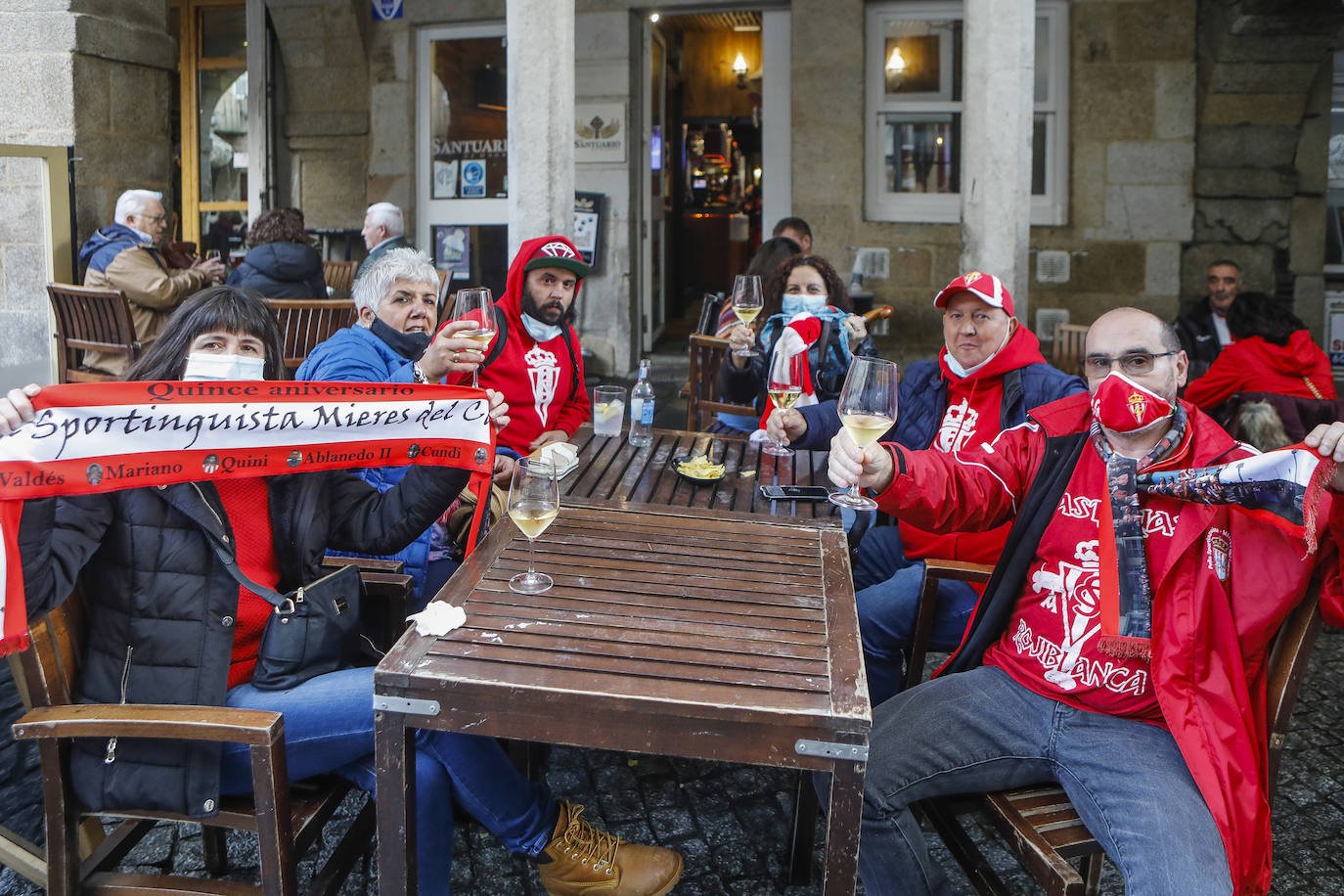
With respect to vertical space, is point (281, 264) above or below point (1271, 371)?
above

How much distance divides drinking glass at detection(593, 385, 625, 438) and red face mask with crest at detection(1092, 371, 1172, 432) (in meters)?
1.95

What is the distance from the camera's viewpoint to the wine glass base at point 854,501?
238 centimetres

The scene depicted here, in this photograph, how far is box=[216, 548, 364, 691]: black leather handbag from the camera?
2.37 m

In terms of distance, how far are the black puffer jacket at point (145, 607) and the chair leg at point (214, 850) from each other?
2.15ft

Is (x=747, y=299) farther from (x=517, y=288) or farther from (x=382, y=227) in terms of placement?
(x=382, y=227)

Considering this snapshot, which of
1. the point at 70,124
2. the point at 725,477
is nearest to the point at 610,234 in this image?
the point at 70,124

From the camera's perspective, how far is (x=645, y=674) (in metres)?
1.95

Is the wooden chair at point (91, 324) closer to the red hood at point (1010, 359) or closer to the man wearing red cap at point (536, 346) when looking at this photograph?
the man wearing red cap at point (536, 346)

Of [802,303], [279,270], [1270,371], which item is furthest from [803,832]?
[279,270]

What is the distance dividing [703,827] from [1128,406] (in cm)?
162

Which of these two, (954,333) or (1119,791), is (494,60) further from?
(1119,791)

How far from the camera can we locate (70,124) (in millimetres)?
6582

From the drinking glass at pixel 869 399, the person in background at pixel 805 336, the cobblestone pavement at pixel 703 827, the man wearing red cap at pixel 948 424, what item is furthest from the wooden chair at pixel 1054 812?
the person in background at pixel 805 336

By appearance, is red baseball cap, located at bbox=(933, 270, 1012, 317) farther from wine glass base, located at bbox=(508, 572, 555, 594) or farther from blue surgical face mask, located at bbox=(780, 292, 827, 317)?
wine glass base, located at bbox=(508, 572, 555, 594)
